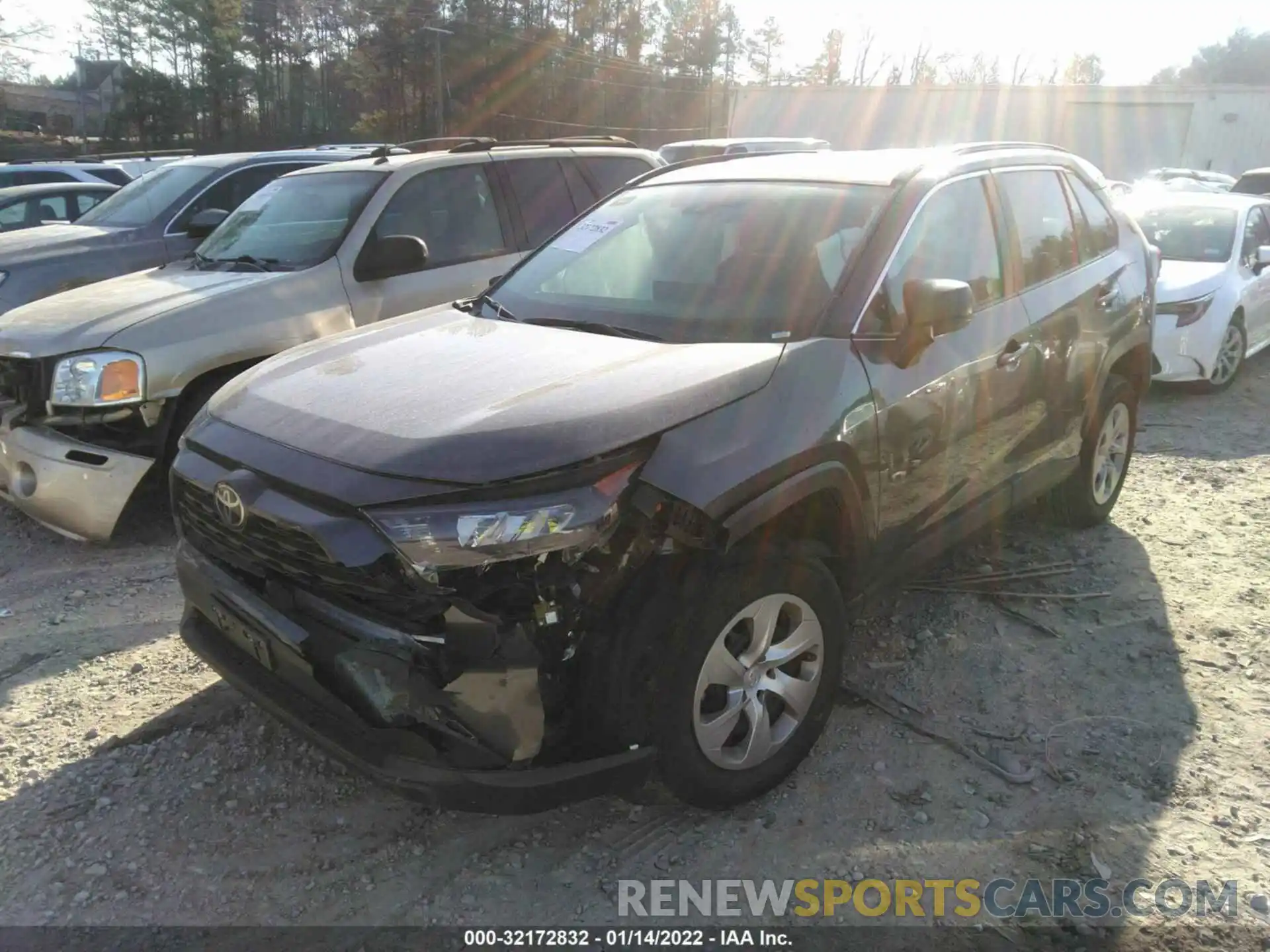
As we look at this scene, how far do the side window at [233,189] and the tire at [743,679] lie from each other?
6331mm

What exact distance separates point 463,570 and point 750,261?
1.65 m

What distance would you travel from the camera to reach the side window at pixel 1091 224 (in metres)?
4.45

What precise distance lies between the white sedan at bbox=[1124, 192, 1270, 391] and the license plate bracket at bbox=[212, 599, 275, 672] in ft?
23.8

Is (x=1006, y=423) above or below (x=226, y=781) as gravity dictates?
above

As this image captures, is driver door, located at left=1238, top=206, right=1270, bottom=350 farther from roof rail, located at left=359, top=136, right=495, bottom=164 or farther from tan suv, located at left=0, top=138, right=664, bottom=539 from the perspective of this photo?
roof rail, located at left=359, top=136, right=495, bottom=164

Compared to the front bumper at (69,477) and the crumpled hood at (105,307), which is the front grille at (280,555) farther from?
the crumpled hood at (105,307)

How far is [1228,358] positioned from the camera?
811 centimetres

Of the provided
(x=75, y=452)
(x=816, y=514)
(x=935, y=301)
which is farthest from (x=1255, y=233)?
(x=75, y=452)

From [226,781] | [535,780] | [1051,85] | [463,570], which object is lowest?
[226,781]

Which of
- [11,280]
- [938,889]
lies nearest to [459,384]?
[938,889]

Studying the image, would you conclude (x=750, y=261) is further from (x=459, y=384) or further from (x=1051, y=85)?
(x=1051, y=85)

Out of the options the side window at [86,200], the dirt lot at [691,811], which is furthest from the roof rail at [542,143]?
the side window at [86,200]

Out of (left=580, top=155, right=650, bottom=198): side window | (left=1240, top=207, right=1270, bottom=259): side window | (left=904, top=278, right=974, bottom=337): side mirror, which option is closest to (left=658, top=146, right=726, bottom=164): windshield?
(left=1240, top=207, right=1270, bottom=259): side window

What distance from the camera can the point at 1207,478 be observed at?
595cm
